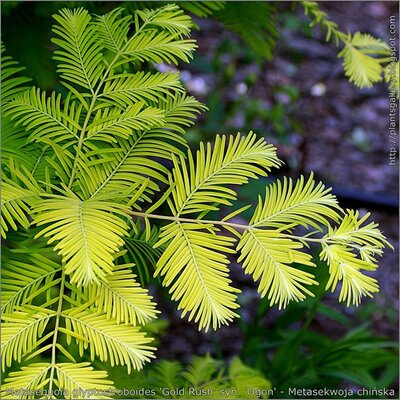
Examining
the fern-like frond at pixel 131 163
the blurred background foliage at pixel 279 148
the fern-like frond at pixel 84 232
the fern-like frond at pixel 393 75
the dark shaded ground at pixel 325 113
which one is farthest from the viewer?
the dark shaded ground at pixel 325 113

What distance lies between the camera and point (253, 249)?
55cm

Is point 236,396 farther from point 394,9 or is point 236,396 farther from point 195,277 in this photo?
point 394,9

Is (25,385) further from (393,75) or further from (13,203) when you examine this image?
(393,75)

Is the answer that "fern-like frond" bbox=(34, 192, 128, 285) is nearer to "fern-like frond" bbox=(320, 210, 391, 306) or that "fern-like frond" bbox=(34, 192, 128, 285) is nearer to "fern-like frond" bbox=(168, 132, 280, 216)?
"fern-like frond" bbox=(168, 132, 280, 216)

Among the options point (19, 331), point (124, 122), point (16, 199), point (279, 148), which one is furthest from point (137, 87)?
point (279, 148)

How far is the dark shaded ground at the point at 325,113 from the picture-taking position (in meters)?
2.34

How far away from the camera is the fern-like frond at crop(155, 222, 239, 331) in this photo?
0.52m

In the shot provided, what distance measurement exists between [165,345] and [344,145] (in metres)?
1.45

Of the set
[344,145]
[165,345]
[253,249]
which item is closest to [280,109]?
[344,145]

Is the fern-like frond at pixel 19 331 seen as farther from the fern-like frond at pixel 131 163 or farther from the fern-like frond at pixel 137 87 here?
the fern-like frond at pixel 137 87

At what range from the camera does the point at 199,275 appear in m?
0.54

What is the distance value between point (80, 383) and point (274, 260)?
0.22 metres

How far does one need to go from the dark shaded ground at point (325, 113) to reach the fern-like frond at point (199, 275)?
62.2 inches

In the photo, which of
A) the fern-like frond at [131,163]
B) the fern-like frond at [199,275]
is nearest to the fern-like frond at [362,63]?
the fern-like frond at [131,163]
